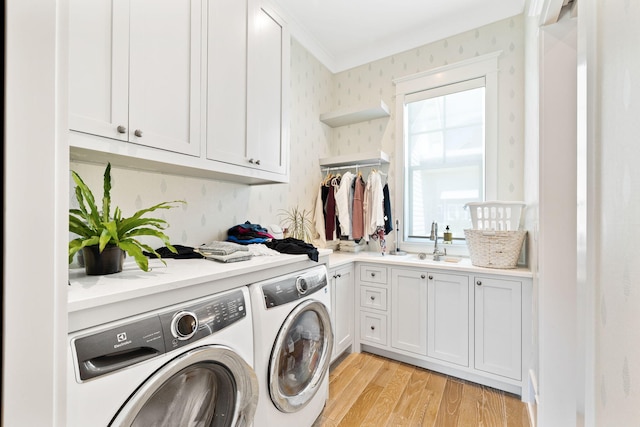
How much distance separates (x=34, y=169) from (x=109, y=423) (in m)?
0.69

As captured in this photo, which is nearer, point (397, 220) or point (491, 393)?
point (491, 393)

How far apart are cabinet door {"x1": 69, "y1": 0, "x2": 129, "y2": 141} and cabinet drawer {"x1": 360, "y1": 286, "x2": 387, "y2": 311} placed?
2.02 metres

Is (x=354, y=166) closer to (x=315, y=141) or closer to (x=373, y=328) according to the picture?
(x=315, y=141)

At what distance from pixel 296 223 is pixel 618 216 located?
7.30 ft

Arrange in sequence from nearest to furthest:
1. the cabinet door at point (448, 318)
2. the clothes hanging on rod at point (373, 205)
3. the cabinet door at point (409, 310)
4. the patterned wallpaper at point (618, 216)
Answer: the patterned wallpaper at point (618, 216) → the cabinet door at point (448, 318) → the cabinet door at point (409, 310) → the clothes hanging on rod at point (373, 205)

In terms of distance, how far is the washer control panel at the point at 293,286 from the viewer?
126 centimetres

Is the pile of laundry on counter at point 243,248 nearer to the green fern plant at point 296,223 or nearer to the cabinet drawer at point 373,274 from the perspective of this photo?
the green fern plant at point 296,223

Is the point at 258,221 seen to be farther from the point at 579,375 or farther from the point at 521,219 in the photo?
the point at 521,219

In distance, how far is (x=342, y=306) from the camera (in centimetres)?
232

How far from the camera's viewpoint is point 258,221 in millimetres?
2232

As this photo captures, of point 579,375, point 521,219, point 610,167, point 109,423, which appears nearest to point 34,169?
point 109,423

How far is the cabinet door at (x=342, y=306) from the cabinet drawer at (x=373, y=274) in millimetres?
104

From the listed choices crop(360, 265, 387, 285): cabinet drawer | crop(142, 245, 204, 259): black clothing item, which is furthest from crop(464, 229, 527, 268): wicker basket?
crop(142, 245, 204, 259): black clothing item

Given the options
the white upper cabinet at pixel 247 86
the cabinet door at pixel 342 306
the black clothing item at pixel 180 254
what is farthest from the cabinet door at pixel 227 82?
the cabinet door at pixel 342 306
